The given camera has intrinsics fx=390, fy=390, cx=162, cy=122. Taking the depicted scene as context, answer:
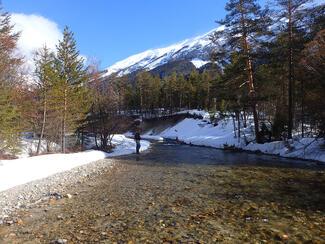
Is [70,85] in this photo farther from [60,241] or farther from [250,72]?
[60,241]

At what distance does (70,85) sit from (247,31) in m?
16.2

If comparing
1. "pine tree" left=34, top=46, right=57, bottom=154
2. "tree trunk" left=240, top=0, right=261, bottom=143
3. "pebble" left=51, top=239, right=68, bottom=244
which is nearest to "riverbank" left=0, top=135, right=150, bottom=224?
"pebble" left=51, top=239, right=68, bottom=244

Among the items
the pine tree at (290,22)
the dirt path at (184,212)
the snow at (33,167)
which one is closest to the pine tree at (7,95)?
the snow at (33,167)

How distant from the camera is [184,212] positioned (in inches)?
456

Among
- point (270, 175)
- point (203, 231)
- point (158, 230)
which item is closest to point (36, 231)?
point (158, 230)

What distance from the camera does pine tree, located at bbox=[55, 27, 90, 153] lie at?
33906 millimetres

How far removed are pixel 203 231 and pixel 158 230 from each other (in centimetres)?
114

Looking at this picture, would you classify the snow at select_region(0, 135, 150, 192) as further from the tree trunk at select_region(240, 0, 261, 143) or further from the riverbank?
the tree trunk at select_region(240, 0, 261, 143)

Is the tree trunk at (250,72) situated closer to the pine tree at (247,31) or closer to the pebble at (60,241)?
the pine tree at (247,31)

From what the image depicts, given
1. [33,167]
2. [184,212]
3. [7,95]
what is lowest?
[184,212]

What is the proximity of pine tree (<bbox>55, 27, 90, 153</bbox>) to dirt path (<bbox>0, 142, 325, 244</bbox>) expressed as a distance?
56.8 feet

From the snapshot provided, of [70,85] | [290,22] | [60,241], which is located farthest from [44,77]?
[60,241]

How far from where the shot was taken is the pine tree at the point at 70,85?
33906 mm

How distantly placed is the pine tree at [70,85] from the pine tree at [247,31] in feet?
43.2
